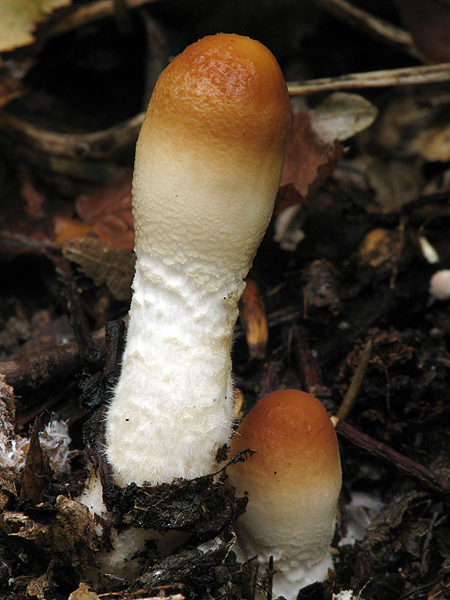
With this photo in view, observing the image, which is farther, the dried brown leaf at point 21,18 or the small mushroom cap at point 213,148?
the dried brown leaf at point 21,18

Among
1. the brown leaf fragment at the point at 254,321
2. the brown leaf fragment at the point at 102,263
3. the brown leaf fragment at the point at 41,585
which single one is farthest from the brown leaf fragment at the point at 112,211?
the brown leaf fragment at the point at 41,585

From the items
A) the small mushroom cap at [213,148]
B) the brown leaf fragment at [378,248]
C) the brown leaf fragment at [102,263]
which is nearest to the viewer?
the small mushroom cap at [213,148]

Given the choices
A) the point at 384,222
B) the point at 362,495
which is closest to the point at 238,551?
the point at 362,495

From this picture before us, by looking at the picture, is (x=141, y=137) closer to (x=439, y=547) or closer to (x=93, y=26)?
(x=439, y=547)

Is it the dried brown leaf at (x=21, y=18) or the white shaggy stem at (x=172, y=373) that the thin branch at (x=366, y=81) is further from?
the white shaggy stem at (x=172, y=373)

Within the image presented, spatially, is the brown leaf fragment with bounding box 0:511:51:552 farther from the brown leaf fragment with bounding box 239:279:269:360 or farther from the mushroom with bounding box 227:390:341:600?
the brown leaf fragment with bounding box 239:279:269:360
